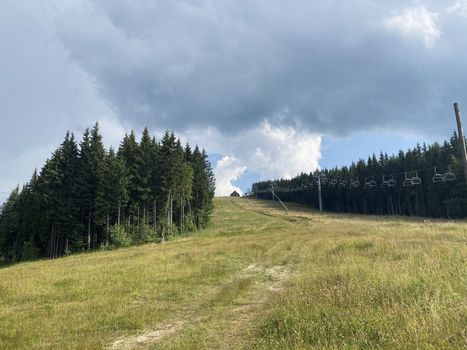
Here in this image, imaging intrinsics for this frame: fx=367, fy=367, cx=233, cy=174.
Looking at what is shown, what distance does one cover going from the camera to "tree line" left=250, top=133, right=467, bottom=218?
77.1 meters

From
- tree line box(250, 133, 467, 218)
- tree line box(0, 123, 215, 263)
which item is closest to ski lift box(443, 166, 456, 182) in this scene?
tree line box(250, 133, 467, 218)

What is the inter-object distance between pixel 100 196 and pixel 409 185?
6956 cm

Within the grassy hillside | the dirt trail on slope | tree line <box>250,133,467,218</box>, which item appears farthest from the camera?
tree line <box>250,133,467,218</box>

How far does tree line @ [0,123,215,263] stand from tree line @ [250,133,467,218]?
124 feet

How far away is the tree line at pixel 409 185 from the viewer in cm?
7712

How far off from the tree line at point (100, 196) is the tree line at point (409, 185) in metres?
37.9

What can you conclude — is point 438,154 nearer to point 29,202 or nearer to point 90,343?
point 29,202

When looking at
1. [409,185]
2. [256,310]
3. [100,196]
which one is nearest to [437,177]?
[409,185]

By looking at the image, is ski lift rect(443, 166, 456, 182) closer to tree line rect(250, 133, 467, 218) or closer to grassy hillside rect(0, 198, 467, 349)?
tree line rect(250, 133, 467, 218)

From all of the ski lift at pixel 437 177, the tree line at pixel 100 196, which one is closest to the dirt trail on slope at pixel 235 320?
the tree line at pixel 100 196

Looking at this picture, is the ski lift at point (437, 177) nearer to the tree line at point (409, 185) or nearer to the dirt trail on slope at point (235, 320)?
the tree line at point (409, 185)

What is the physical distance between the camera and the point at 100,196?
175 feet

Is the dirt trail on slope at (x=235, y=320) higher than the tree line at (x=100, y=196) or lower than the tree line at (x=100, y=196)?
lower

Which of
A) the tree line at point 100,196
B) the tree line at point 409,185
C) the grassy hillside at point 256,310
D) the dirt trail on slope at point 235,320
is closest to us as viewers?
the grassy hillside at point 256,310
